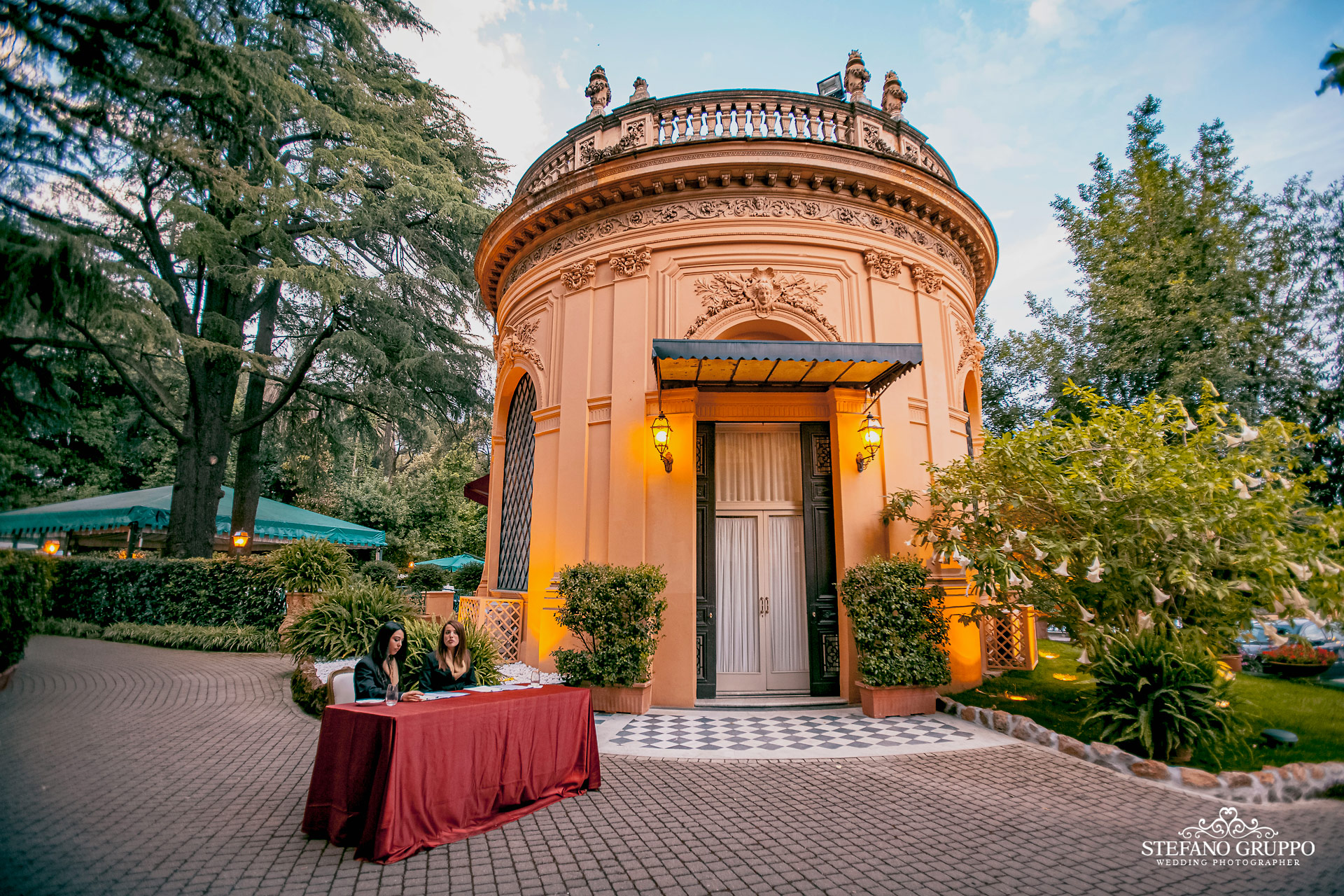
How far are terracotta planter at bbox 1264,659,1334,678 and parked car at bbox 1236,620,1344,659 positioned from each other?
410 mm

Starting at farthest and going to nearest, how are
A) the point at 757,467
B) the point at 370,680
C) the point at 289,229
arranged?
the point at 289,229 → the point at 757,467 → the point at 370,680

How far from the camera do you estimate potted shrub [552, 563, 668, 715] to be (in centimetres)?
736

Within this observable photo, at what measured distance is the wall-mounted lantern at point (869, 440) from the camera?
828cm

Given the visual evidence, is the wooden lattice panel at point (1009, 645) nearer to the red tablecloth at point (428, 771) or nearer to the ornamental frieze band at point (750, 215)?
the ornamental frieze band at point (750, 215)

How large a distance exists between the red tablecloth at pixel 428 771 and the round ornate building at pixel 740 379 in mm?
3746

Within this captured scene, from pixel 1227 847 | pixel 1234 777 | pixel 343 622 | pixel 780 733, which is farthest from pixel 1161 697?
pixel 343 622

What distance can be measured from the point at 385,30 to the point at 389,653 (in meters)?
18.3

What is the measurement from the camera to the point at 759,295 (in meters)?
8.95

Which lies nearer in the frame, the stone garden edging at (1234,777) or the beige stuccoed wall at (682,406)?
the stone garden edging at (1234,777)

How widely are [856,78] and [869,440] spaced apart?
6.39 m

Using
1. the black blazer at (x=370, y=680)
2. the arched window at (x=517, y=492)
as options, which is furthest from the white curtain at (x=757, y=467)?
the black blazer at (x=370, y=680)

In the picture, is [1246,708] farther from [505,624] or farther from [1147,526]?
[505,624]

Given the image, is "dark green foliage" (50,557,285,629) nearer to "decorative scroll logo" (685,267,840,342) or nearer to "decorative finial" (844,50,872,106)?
"decorative scroll logo" (685,267,840,342)

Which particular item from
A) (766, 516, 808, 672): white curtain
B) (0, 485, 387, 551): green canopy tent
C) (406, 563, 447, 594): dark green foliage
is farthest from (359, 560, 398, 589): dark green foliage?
(766, 516, 808, 672): white curtain
